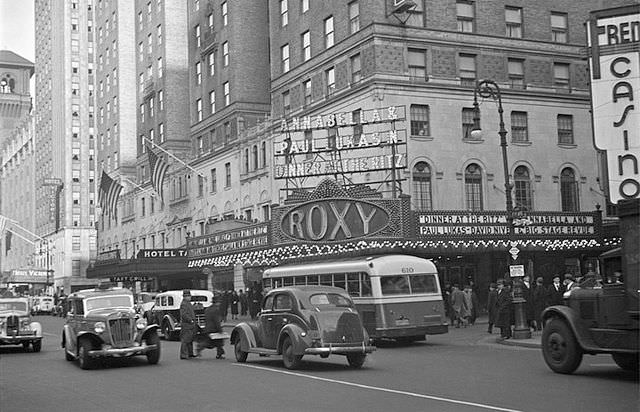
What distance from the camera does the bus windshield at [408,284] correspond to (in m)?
25.6

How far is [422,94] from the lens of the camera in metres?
43.5

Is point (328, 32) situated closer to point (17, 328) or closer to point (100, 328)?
point (17, 328)

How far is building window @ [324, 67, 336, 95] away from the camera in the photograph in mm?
46719

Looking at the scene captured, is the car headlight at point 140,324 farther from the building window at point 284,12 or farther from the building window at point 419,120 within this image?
the building window at point 284,12

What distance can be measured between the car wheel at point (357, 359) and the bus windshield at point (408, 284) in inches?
273

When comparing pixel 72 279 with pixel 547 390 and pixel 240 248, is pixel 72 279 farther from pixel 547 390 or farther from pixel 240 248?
pixel 547 390

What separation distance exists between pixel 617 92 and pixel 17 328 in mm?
19590

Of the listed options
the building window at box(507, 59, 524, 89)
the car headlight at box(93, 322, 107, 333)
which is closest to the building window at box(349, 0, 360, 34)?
the building window at box(507, 59, 524, 89)

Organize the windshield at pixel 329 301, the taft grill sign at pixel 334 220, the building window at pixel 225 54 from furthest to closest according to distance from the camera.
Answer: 1. the building window at pixel 225 54
2. the taft grill sign at pixel 334 220
3. the windshield at pixel 329 301

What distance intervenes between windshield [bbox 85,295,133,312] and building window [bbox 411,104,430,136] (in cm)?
2361

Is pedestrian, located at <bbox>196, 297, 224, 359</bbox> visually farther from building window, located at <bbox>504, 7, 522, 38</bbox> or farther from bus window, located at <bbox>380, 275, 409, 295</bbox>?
building window, located at <bbox>504, 7, 522, 38</bbox>

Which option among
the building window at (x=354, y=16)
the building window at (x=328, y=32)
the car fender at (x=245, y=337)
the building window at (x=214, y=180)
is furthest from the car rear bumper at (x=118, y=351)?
the building window at (x=214, y=180)

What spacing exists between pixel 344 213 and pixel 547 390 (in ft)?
82.7

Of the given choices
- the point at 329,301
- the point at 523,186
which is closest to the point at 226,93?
the point at 523,186
